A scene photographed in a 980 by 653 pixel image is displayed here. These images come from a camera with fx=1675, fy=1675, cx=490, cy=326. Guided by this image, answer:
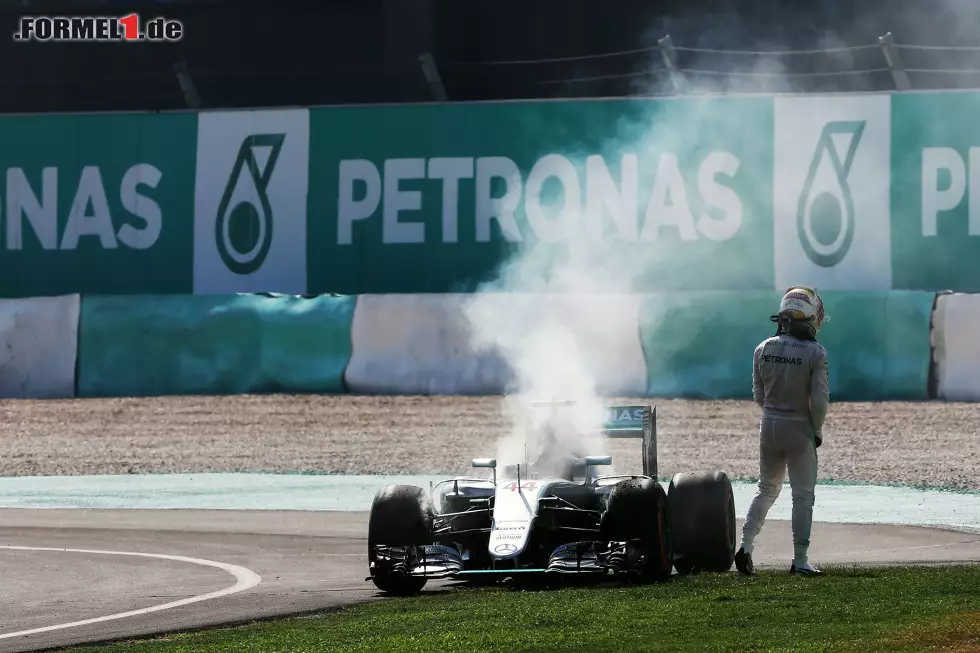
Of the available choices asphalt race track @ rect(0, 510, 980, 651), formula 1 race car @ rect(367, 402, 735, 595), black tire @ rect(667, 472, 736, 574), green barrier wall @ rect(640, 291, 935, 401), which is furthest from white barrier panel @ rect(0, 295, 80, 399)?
black tire @ rect(667, 472, 736, 574)

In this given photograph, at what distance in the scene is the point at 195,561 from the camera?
37.3ft

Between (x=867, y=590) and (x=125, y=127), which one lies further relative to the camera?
(x=125, y=127)

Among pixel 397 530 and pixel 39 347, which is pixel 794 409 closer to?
pixel 397 530

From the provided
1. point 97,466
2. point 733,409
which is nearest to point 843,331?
point 733,409

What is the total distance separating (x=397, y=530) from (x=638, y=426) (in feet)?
5.70

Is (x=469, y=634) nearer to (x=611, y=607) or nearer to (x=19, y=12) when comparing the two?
(x=611, y=607)

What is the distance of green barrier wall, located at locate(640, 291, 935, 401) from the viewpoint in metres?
18.6

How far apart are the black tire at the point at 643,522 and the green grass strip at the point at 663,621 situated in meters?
0.17

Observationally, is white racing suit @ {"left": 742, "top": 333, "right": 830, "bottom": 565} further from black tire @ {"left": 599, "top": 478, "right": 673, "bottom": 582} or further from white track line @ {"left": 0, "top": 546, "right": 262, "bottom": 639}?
white track line @ {"left": 0, "top": 546, "right": 262, "bottom": 639}

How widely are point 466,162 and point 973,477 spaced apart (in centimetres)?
831

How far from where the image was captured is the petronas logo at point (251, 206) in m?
22.0

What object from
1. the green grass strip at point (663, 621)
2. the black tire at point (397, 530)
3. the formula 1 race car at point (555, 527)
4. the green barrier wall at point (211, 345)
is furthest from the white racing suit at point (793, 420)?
the green barrier wall at point (211, 345)

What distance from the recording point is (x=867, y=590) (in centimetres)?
841

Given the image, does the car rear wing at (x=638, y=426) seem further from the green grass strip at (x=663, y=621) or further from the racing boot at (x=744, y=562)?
the green grass strip at (x=663, y=621)
